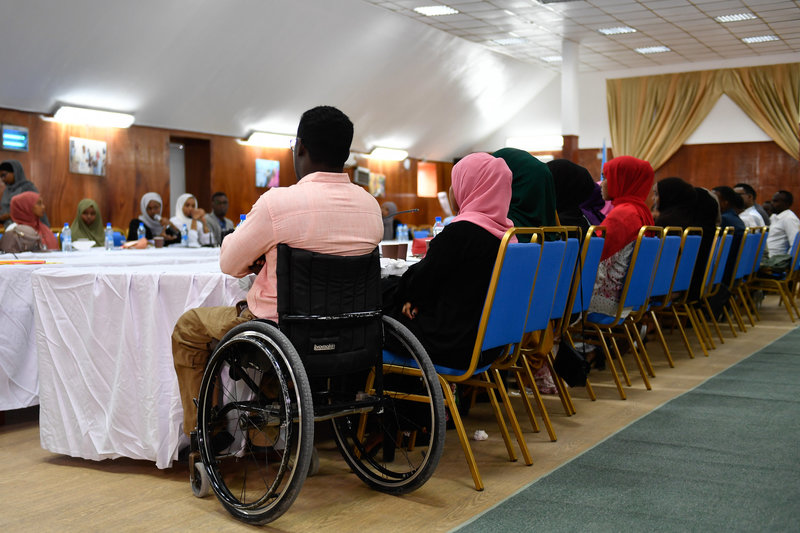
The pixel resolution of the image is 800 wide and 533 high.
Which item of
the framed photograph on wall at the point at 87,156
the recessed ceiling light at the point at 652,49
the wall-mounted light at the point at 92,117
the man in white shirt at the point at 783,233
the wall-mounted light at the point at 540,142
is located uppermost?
the recessed ceiling light at the point at 652,49

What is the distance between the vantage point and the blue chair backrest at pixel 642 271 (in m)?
4.11

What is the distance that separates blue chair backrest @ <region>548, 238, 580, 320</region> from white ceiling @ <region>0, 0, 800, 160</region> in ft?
19.7

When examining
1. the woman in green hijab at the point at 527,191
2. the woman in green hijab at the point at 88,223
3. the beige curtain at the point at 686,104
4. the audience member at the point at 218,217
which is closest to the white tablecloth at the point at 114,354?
the woman in green hijab at the point at 527,191

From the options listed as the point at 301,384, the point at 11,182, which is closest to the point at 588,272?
the point at 301,384

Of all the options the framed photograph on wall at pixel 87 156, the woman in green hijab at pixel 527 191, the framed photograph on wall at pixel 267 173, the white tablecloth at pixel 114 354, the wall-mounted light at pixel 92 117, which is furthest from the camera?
the framed photograph on wall at pixel 267 173

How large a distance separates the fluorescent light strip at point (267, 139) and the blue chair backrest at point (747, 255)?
22.6ft

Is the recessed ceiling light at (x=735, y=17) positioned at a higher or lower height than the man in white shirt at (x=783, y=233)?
higher

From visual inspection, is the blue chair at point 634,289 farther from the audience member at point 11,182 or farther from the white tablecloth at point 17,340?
the audience member at point 11,182

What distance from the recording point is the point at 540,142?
16.1 m

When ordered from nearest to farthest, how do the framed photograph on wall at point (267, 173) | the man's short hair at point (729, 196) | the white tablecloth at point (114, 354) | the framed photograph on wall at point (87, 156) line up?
the white tablecloth at point (114, 354) → the man's short hair at point (729, 196) → the framed photograph on wall at point (87, 156) → the framed photograph on wall at point (267, 173)

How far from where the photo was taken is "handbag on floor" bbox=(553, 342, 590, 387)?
141 inches

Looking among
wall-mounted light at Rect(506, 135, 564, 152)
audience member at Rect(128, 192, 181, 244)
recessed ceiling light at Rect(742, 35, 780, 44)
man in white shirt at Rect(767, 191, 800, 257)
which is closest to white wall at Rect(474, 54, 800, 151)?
wall-mounted light at Rect(506, 135, 564, 152)

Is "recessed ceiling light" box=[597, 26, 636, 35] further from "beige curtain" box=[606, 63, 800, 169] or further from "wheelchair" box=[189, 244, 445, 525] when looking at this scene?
"wheelchair" box=[189, 244, 445, 525]

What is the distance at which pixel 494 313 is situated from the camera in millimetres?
2682
